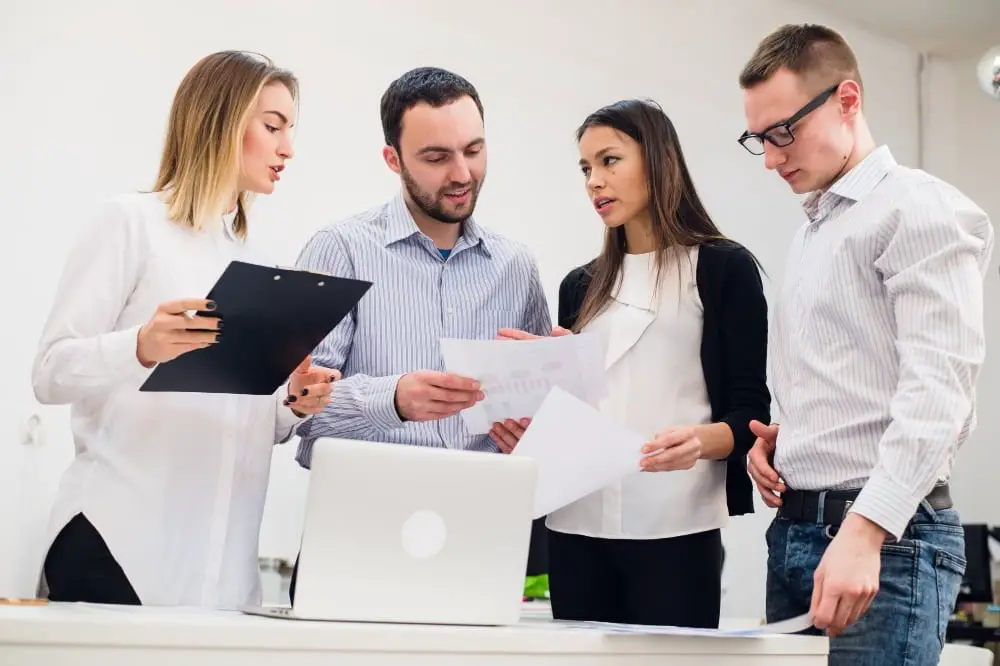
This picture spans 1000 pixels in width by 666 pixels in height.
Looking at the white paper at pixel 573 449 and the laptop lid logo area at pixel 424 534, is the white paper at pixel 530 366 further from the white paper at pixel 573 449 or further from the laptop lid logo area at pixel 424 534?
the laptop lid logo area at pixel 424 534

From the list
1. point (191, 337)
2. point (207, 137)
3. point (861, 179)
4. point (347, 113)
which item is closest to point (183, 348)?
point (191, 337)

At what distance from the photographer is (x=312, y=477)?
1340mm

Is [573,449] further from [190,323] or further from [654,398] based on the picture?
[190,323]

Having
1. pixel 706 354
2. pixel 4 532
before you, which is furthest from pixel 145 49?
pixel 706 354

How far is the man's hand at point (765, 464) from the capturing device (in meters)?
1.78

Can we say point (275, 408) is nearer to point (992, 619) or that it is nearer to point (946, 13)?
point (992, 619)

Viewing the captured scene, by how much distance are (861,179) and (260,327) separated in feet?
3.21

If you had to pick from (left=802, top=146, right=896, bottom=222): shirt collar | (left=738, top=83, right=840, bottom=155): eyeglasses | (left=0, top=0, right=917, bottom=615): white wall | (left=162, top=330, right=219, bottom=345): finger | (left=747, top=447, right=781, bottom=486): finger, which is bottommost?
(left=747, top=447, right=781, bottom=486): finger

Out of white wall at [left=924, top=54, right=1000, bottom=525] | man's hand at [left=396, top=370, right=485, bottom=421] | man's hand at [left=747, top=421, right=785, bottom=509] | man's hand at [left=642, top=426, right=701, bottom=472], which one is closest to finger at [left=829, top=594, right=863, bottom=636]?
man's hand at [left=747, top=421, right=785, bottom=509]

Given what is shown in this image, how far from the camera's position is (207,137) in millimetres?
2010

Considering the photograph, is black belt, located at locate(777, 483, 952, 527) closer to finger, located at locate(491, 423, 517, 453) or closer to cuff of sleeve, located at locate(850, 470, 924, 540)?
cuff of sleeve, located at locate(850, 470, 924, 540)

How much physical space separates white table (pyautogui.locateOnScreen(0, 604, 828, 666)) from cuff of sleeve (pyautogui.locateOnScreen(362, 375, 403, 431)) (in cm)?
58

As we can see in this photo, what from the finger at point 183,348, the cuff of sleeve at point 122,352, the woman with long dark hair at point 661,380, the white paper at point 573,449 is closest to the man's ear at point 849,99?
the woman with long dark hair at point 661,380

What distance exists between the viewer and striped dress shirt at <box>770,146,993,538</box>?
146 centimetres
